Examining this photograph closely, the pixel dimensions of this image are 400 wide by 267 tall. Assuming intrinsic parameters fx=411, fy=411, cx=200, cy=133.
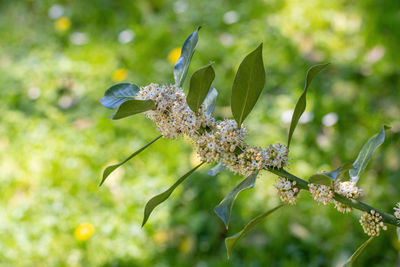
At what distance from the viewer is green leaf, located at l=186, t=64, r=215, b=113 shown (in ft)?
2.33

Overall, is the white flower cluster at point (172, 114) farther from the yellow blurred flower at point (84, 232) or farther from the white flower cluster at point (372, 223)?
the yellow blurred flower at point (84, 232)

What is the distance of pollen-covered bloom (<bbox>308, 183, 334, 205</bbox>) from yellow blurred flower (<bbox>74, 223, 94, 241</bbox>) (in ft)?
5.88

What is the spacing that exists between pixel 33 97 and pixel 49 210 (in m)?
1.18

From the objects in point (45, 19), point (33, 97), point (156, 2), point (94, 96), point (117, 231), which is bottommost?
point (117, 231)

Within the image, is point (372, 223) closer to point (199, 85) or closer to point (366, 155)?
point (366, 155)

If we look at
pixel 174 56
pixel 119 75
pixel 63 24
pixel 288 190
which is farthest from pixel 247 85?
pixel 63 24

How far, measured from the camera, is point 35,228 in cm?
236

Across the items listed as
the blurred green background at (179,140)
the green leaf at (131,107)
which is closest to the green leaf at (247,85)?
the green leaf at (131,107)

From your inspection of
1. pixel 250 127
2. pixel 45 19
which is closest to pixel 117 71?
pixel 250 127

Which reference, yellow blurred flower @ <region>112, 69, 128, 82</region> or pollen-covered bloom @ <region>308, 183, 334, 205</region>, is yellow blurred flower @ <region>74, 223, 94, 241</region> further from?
pollen-covered bloom @ <region>308, 183, 334, 205</region>

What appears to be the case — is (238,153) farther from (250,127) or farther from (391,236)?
(250,127)

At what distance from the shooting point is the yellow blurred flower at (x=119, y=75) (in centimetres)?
316

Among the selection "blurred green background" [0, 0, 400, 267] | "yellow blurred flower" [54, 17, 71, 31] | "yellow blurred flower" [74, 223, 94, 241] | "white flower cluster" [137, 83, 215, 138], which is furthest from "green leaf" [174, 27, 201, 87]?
"yellow blurred flower" [54, 17, 71, 31]

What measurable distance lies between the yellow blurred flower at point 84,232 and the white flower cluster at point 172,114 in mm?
1692
